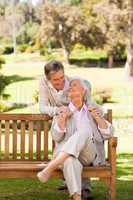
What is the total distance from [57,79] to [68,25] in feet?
164

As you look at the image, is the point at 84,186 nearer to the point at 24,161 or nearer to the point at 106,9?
the point at 24,161

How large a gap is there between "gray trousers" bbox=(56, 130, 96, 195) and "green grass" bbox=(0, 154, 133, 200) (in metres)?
0.83

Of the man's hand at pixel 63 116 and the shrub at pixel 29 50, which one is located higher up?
the man's hand at pixel 63 116

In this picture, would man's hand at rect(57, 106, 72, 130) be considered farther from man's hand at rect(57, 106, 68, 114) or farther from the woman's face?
the woman's face

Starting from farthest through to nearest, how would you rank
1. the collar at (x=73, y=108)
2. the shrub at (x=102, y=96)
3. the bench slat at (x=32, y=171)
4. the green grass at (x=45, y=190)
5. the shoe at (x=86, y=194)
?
the shrub at (x=102, y=96) < the green grass at (x=45, y=190) < the shoe at (x=86, y=194) < the collar at (x=73, y=108) < the bench slat at (x=32, y=171)

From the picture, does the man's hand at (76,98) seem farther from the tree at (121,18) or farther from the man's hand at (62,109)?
the tree at (121,18)

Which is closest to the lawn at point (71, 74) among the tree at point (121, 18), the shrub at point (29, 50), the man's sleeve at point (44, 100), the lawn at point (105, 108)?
the lawn at point (105, 108)

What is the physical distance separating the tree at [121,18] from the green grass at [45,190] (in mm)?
32015

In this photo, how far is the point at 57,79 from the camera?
7.42 m

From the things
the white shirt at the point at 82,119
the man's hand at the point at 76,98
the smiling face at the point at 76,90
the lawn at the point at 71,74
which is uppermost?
the smiling face at the point at 76,90

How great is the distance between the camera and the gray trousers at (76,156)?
673cm

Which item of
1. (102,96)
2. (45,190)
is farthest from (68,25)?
(45,190)

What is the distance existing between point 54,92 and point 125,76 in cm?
3795

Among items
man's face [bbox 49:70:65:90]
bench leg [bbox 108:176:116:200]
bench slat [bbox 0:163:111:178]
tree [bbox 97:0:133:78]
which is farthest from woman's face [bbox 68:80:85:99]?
tree [bbox 97:0:133:78]
